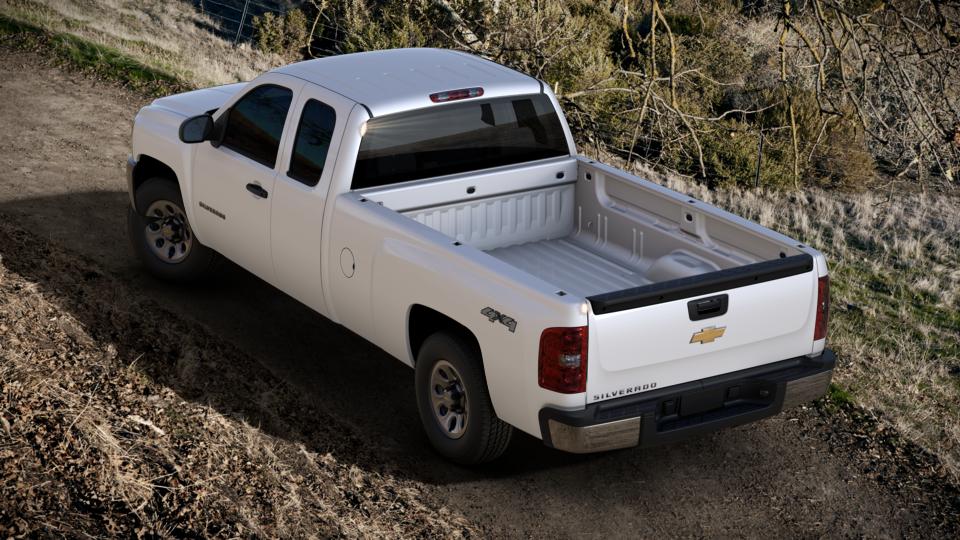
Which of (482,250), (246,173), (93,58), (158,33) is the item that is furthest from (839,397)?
(158,33)

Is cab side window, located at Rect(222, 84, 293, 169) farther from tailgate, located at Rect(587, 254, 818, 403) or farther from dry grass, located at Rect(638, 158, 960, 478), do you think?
dry grass, located at Rect(638, 158, 960, 478)

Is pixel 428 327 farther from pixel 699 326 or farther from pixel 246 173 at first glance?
pixel 246 173

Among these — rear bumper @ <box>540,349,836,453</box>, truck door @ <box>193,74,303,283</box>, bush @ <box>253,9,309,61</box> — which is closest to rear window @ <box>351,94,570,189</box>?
truck door @ <box>193,74,303,283</box>

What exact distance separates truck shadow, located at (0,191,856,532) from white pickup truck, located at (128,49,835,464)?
0.28 metres

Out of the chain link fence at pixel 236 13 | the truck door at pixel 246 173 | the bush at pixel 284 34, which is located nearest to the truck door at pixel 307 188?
the truck door at pixel 246 173

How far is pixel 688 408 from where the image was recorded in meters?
6.03

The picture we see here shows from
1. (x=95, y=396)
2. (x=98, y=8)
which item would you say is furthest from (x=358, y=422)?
(x=98, y=8)

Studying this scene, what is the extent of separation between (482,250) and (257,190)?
1527mm

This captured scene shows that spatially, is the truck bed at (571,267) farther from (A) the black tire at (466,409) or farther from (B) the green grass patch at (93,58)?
(B) the green grass patch at (93,58)

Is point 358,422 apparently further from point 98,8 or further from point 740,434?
point 98,8

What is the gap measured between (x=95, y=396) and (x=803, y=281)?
3956 millimetres

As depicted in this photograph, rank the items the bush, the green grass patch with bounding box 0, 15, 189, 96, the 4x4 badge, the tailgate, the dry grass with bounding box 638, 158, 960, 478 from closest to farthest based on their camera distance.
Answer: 1. the tailgate
2. the 4x4 badge
3. the dry grass with bounding box 638, 158, 960, 478
4. the green grass patch with bounding box 0, 15, 189, 96
5. the bush

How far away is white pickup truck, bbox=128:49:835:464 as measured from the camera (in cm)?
578

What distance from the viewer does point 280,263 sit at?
7.59m
